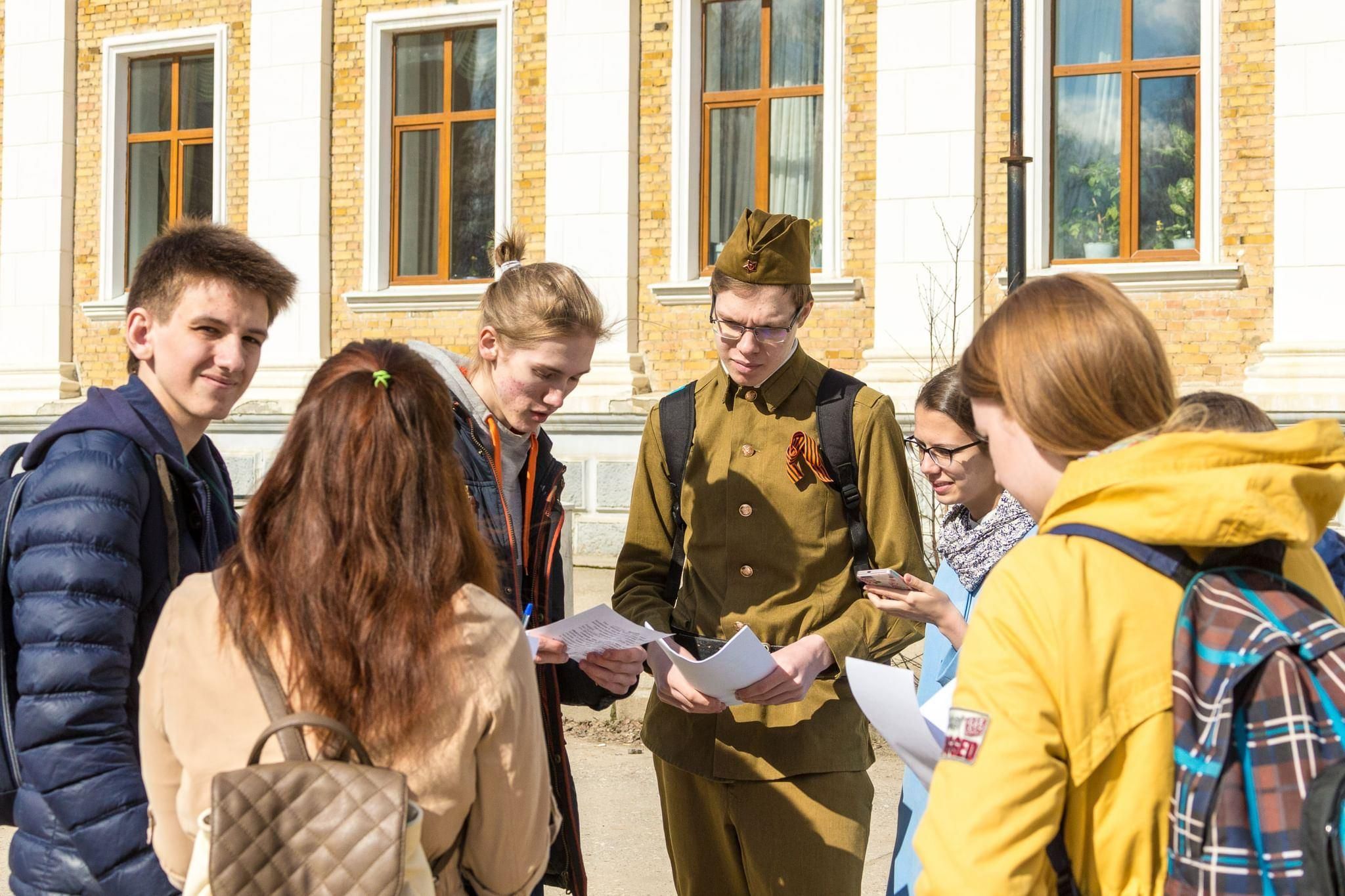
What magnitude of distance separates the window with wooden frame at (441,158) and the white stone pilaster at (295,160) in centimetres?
65

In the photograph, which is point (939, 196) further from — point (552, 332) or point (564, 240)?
point (552, 332)

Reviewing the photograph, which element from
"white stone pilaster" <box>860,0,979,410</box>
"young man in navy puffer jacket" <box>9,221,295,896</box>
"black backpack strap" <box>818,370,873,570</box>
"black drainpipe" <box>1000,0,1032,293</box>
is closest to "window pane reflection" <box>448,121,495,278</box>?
"white stone pilaster" <box>860,0,979,410</box>

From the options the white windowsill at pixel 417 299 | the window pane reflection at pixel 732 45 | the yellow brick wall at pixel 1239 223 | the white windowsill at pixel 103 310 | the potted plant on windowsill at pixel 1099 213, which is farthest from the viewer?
the white windowsill at pixel 103 310

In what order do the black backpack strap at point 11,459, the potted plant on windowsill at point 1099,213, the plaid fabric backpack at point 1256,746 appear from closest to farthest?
the plaid fabric backpack at point 1256,746, the black backpack strap at point 11,459, the potted plant on windowsill at point 1099,213

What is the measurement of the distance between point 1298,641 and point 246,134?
12.7m

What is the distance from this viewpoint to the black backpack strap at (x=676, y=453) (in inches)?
140

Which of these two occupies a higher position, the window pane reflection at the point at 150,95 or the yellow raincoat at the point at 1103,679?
the window pane reflection at the point at 150,95

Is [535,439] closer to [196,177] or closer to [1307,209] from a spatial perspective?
[1307,209]

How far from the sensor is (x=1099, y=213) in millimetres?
10867

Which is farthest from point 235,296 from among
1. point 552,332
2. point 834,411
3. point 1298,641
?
point 1298,641

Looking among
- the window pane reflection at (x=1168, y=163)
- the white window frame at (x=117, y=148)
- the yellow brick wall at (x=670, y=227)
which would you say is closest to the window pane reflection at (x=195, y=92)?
the white window frame at (x=117, y=148)

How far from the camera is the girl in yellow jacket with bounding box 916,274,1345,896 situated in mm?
1683

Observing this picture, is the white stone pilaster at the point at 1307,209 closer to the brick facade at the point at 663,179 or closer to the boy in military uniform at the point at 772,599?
the brick facade at the point at 663,179

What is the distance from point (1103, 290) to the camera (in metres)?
1.90
